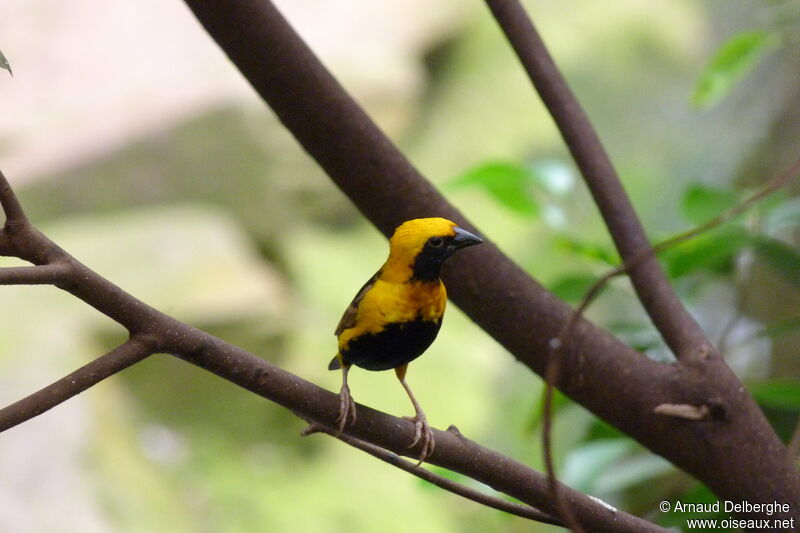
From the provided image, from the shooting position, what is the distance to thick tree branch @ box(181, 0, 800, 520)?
1.42 meters

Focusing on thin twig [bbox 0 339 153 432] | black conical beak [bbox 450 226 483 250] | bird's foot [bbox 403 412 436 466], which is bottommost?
thin twig [bbox 0 339 153 432]

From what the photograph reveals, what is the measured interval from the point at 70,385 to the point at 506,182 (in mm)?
1155

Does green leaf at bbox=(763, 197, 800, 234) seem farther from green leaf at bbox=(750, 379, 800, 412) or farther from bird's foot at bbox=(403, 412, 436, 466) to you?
bird's foot at bbox=(403, 412, 436, 466)

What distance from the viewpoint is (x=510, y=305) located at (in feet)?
5.01

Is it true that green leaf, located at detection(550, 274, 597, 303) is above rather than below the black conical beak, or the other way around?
above

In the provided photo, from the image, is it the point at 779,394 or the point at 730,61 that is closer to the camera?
the point at 779,394

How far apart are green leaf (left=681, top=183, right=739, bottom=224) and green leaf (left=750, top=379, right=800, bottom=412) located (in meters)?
0.38

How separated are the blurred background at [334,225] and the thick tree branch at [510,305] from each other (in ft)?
0.98

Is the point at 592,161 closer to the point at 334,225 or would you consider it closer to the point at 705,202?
the point at 705,202

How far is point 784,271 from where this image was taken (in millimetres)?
1821

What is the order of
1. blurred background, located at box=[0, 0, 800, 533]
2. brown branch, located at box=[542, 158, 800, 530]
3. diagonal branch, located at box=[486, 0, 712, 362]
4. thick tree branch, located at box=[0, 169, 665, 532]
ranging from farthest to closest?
blurred background, located at box=[0, 0, 800, 533], diagonal branch, located at box=[486, 0, 712, 362], thick tree branch, located at box=[0, 169, 665, 532], brown branch, located at box=[542, 158, 800, 530]

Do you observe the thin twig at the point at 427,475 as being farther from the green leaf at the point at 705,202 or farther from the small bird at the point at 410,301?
the green leaf at the point at 705,202

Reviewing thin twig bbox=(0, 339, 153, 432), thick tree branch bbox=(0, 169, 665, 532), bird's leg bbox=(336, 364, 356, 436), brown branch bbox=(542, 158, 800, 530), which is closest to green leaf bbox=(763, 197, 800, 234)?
brown branch bbox=(542, 158, 800, 530)

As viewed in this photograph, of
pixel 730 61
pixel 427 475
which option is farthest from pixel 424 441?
pixel 730 61
